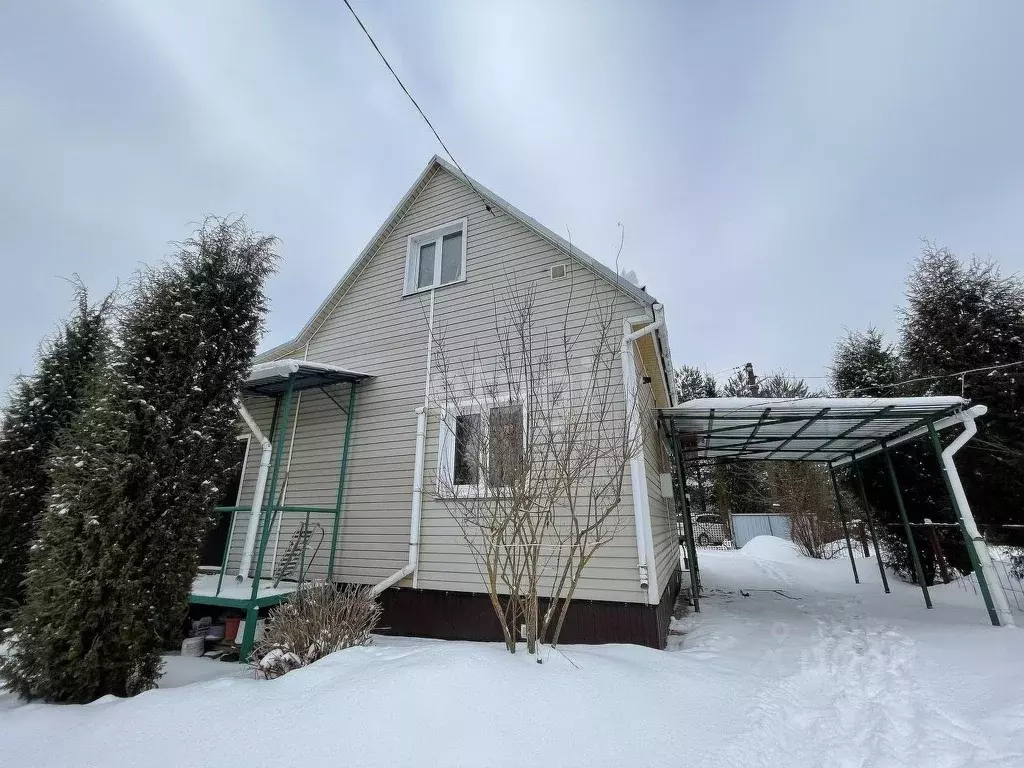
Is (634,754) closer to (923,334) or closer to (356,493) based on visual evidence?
(356,493)

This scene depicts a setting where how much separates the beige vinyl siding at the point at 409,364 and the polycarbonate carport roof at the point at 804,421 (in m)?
2.22

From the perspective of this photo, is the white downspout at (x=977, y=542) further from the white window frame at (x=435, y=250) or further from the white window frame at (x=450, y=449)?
the white window frame at (x=435, y=250)

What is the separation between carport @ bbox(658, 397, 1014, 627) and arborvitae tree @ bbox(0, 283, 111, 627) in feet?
25.6

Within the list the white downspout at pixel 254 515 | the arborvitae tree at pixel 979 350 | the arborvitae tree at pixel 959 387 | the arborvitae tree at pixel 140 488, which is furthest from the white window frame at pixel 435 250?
the arborvitae tree at pixel 979 350

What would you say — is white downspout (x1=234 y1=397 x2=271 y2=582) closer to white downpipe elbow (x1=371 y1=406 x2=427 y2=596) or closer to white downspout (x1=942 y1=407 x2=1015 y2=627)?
white downpipe elbow (x1=371 y1=406 x2=427 y2=596)

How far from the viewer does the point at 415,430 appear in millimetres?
6543

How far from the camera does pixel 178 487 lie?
13.3ft

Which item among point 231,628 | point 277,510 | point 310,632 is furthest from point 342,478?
point 310,632

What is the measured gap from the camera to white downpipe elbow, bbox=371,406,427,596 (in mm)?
5875

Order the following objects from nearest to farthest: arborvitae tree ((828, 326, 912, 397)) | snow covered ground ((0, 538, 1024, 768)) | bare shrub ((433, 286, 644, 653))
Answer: snow covered ground ((0, 538, 1024, 768)) < bare shrub ((433, 286, 644, 653)) < arborvitae tree ((828, 326, 912, 397))

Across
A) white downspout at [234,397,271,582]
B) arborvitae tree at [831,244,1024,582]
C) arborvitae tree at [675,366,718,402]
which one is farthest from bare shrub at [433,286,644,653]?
arborvitae tree at [675,366,718,402]

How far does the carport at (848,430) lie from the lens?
592 cm

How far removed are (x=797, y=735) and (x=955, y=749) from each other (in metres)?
0.88

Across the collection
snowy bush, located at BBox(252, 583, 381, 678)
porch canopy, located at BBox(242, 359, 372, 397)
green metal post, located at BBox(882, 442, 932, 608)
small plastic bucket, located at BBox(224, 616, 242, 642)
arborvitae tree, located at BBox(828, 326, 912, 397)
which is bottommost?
small plastic bucket, located at BBox(224, 616, 242, 642)
